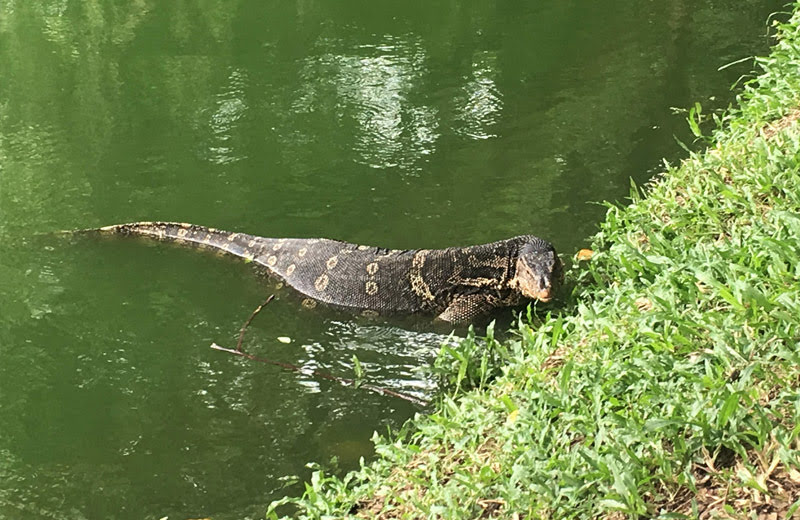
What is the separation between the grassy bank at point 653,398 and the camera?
11.3ft

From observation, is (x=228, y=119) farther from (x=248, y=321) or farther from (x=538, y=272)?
(x=538, y=272)

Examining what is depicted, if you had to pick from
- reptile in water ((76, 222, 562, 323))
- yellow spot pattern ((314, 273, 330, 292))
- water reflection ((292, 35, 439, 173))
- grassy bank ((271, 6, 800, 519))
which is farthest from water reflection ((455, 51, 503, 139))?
grassy bank ((271, 6, 800, 519))

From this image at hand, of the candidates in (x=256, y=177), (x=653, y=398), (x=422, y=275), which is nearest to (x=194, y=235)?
(x=256, y=177)

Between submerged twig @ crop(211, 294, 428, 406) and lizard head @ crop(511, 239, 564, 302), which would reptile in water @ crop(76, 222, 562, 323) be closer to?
lizard head @ crop(511, 239, 564, 302)

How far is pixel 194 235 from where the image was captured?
8305 mm

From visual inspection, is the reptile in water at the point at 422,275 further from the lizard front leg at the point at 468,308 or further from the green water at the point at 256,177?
the green water at the point at 256,177

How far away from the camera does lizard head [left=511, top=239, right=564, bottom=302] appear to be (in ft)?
21.0

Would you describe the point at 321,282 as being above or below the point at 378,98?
below

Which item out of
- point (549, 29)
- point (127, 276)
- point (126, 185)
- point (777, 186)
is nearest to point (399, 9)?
point (549, 29)

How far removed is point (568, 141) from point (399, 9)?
237 inches

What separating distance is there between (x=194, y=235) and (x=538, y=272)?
10.9 ft

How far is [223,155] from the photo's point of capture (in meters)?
9.82

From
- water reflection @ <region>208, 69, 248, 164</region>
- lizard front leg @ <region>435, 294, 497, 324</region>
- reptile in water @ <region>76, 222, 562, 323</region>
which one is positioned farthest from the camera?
water reflection @ <region>208, 69, 248, 164</region>

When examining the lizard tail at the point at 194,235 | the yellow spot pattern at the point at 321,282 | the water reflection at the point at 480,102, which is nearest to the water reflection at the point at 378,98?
the water reflection at the point at 480,102
